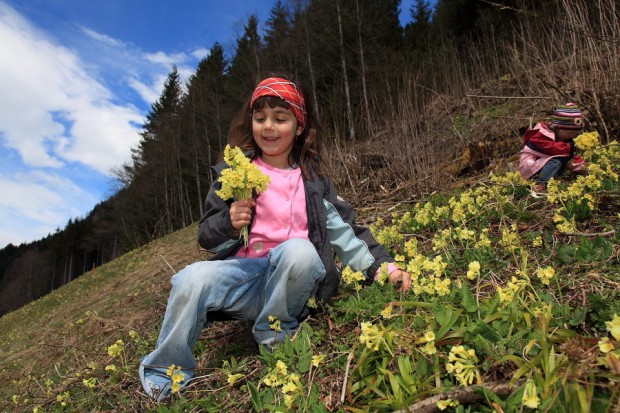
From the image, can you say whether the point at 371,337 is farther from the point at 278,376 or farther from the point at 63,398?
the point at 63,398

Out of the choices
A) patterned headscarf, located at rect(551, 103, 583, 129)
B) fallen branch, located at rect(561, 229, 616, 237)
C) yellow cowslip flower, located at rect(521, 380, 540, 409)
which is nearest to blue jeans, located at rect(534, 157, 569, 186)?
patterned headscarf, located at rect(551, 103, 583, 129)

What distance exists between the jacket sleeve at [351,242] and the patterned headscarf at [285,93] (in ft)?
1.96

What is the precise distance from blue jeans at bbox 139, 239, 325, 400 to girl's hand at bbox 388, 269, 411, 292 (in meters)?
0.40

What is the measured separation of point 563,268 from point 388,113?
15.4 feet

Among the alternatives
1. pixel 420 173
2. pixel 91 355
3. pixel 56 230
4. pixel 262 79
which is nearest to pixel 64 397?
pixel 91 355

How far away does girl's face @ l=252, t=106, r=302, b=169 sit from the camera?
2.53m

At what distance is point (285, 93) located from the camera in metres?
2.53

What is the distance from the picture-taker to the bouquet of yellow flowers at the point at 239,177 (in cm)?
195

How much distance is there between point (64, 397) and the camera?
8.13ft

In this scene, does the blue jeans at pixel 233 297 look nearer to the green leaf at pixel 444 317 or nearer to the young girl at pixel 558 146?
the green leaf at pixel 444 317

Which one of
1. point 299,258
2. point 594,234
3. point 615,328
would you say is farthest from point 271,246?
point 594,234

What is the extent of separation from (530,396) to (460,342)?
0.40m

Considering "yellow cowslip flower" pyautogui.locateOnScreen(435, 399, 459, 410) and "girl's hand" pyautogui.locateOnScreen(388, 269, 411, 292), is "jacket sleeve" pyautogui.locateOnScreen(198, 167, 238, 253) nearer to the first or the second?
"girl's hand" pyautogui.locateOnScreen(388, 269, 411, 292)

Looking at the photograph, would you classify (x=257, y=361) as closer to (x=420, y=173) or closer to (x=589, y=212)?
(x=589, y=212)
